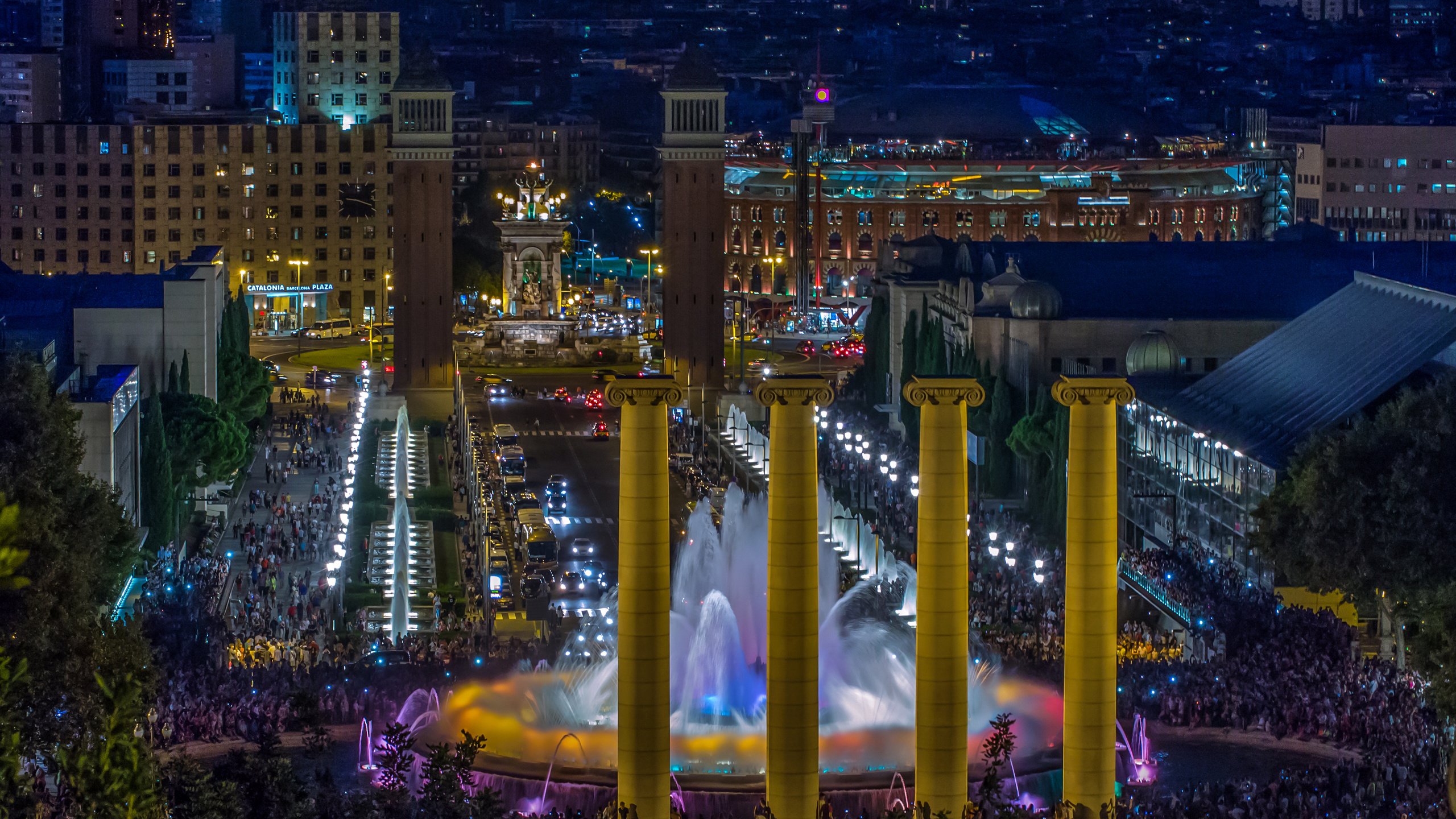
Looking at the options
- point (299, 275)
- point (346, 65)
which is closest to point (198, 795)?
point (299, 275)

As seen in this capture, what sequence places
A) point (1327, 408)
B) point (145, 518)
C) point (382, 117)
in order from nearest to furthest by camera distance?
point (1327, 408) → point (145, 518) → point (382, 117)

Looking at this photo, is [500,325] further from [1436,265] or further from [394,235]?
[1436,265]

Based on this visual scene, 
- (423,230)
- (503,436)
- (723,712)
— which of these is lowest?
(723,712)

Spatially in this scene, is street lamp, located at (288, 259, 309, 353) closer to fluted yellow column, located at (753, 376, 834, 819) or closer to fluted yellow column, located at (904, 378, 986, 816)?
fluted yellow column, located at (753, 376, 834, 819)

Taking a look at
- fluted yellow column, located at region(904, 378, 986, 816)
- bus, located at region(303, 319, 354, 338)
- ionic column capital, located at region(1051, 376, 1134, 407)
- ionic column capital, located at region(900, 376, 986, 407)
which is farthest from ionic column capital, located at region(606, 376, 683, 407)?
bus, located at region(303, 319, 354, 338)

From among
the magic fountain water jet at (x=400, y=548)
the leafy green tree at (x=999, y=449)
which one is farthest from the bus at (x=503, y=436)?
the leafy green tree at (x=999, y=449)

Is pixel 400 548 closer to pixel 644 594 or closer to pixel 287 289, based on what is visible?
pixel 644 594

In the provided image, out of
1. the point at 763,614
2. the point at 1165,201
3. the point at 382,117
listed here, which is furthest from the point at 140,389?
the point at 1165,201
